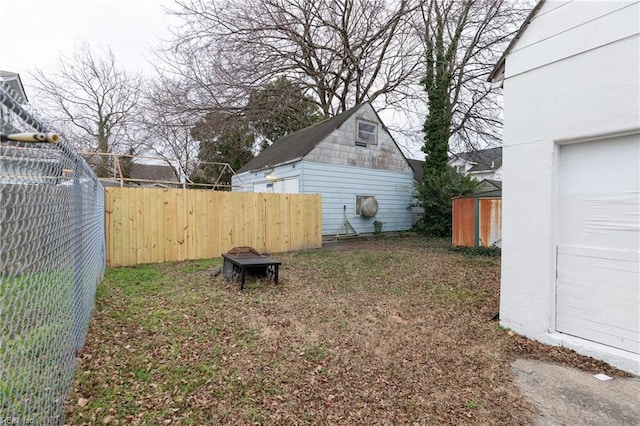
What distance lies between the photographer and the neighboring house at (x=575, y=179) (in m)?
2.88

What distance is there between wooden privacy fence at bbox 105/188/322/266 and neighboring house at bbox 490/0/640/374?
6.71m

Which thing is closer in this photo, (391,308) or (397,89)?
A: (391,308)

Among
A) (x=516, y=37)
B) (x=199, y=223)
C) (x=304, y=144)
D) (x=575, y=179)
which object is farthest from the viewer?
(x=304, y=144)

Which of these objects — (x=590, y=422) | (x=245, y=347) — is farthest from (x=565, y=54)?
(x=245, y=347)

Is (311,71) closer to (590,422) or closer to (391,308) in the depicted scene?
(391,308)

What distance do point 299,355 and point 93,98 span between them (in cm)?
2050

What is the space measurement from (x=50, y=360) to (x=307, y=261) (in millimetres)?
5940

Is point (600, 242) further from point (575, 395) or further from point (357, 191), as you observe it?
point (357, 191)

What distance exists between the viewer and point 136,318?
396 centimetres

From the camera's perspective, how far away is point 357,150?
42.3 ft

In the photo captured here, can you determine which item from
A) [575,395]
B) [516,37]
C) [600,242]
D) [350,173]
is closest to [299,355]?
[575,395]

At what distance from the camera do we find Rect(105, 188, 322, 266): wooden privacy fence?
7230 mm

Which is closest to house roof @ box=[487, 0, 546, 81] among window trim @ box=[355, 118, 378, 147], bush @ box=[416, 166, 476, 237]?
bush @ box=[416, 166, 476, 237]

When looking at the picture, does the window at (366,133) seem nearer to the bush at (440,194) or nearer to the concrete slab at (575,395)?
the bush at (440,194)
